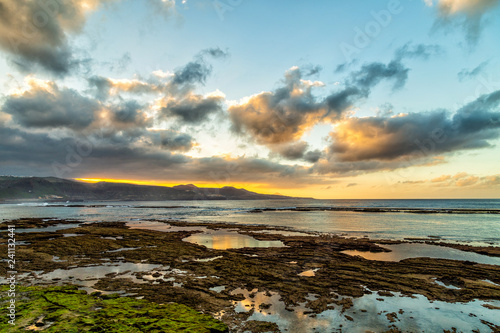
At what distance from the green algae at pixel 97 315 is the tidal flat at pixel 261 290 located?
49 mm

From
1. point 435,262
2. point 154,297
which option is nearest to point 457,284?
point 435,262

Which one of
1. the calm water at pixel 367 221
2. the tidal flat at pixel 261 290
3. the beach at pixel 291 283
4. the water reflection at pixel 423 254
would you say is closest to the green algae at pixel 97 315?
the tidal flat at pixel 261 290

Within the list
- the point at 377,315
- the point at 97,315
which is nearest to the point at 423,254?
the point at 377,315

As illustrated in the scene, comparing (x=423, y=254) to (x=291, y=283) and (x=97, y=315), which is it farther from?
(x=97, y=315)

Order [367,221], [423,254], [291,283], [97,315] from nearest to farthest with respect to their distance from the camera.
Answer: [97,315]
[291,283]
[423,254]
[367,221]

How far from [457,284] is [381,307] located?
769 centimetres

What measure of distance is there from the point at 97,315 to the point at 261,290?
8.12m

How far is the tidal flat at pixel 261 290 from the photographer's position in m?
9.84

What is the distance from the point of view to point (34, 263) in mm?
18406

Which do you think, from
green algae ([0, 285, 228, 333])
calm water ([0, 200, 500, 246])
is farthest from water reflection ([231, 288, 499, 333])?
calm water ([0, 200, 500, 246])

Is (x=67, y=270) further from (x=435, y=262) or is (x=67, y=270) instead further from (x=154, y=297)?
(x=435, y=262)

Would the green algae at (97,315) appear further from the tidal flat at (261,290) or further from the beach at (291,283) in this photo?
the beach at (291,283)

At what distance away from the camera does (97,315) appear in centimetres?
966

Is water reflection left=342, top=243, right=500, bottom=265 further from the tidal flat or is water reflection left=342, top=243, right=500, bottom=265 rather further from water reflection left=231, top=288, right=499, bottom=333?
water reflection left=231, top=288, right=499, bottom=333
